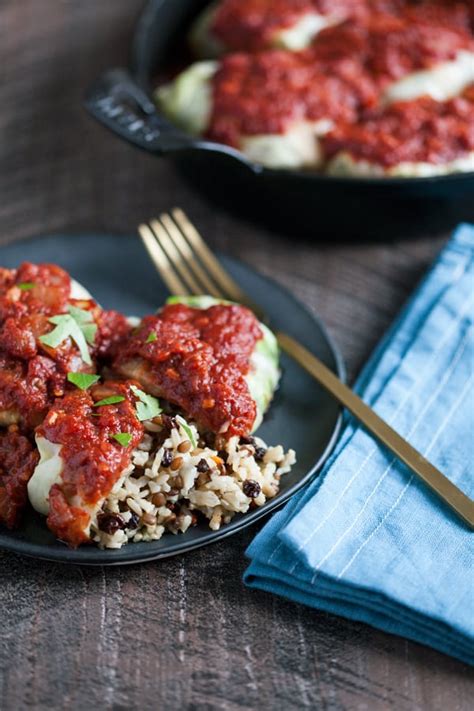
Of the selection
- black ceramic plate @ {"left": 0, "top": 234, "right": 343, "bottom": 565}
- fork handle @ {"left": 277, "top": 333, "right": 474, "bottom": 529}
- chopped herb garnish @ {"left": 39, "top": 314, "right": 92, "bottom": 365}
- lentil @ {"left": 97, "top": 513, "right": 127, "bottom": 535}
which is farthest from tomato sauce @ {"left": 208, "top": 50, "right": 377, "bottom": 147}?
lentil @ {"left": 97, "top": 513, "right": 127, "bottom": 535}

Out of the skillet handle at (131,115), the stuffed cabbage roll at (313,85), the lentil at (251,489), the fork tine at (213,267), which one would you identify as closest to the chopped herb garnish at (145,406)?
the lentil at (251,489)

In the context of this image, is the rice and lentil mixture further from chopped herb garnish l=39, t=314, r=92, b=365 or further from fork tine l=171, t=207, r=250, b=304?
fork tine l=171, t=207, r=250, b=304

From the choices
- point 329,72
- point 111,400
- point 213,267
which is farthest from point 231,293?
point 329,72

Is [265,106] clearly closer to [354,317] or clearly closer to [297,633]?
[354,317]

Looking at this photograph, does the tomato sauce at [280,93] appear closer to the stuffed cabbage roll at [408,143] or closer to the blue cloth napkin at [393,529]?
the stuffed cabbage roll at [408,143]

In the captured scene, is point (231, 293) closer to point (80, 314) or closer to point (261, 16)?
point (80, 314)
